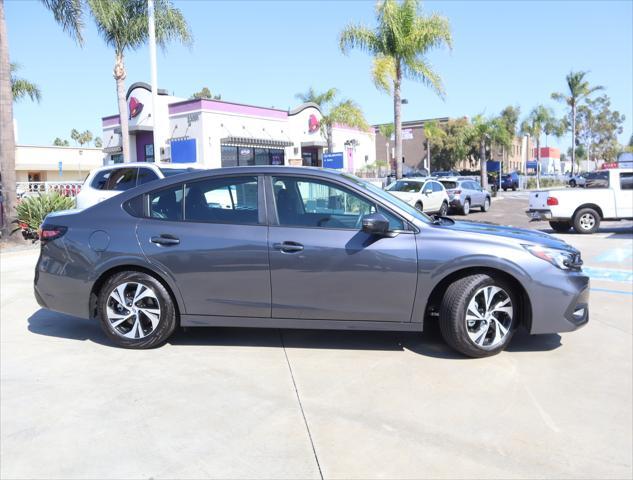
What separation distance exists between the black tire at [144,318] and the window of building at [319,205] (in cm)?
122

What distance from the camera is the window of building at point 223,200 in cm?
474

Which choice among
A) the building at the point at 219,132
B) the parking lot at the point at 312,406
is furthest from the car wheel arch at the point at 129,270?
the building at the point at 219,132

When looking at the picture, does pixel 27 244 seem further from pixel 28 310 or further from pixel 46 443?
pixel 46 443

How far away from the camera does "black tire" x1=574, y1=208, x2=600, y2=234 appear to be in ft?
47.0

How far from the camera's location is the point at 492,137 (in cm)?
4419

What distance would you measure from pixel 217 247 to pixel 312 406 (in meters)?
1.60

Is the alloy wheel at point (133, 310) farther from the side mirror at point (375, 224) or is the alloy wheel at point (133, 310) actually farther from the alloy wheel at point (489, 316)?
the alloy wheel at point (489, 316)

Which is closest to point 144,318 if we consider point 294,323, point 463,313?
point 294,323

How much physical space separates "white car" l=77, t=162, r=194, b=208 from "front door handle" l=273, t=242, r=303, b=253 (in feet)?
23.6

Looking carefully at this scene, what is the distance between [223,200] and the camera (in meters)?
4.87

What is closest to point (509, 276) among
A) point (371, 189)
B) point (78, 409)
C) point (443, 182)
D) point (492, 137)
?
point (371, 189)

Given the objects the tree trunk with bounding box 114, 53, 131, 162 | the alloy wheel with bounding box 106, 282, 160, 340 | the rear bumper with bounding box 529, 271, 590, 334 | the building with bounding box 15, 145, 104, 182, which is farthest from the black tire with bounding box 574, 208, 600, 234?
the building with bounding box 15, 145, 104, 182

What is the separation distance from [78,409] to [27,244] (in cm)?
1106

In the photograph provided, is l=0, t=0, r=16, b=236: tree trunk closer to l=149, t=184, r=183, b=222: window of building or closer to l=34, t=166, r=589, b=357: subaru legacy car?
l=34, t=166, r=589, b=357: subaru legacy car
